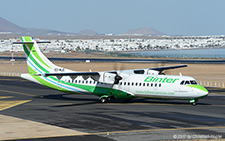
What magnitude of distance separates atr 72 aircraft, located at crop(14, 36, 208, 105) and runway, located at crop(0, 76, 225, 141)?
118cm

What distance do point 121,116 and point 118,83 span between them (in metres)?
8.82

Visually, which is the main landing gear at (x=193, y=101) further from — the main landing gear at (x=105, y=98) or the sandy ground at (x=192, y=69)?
the sandy ground at (x=192, y=69)

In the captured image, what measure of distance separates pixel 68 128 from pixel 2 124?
17.8 ft

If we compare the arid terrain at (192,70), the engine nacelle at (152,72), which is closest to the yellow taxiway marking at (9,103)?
the engine nacelle at (152,72)

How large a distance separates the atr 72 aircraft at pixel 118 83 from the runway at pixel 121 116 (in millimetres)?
1183

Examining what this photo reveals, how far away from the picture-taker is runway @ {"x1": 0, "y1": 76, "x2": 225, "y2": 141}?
82.0ft

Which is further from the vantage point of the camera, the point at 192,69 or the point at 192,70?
the point at 192,69

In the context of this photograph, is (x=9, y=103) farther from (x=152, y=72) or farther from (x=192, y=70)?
(x=192, y=70)

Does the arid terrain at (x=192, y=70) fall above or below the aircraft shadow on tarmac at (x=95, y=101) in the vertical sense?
above

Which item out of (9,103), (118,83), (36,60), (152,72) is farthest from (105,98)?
(9,103)

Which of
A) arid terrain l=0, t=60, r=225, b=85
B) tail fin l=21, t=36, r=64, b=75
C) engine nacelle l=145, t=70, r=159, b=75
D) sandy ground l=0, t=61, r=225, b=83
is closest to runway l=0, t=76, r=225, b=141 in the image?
engine nacelle l=145, t=70, r=159, b=75

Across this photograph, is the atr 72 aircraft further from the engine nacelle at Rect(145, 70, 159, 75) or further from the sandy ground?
the sandy ground

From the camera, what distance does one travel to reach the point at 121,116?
32.4 meters

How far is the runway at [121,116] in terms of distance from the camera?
25.0 meters
